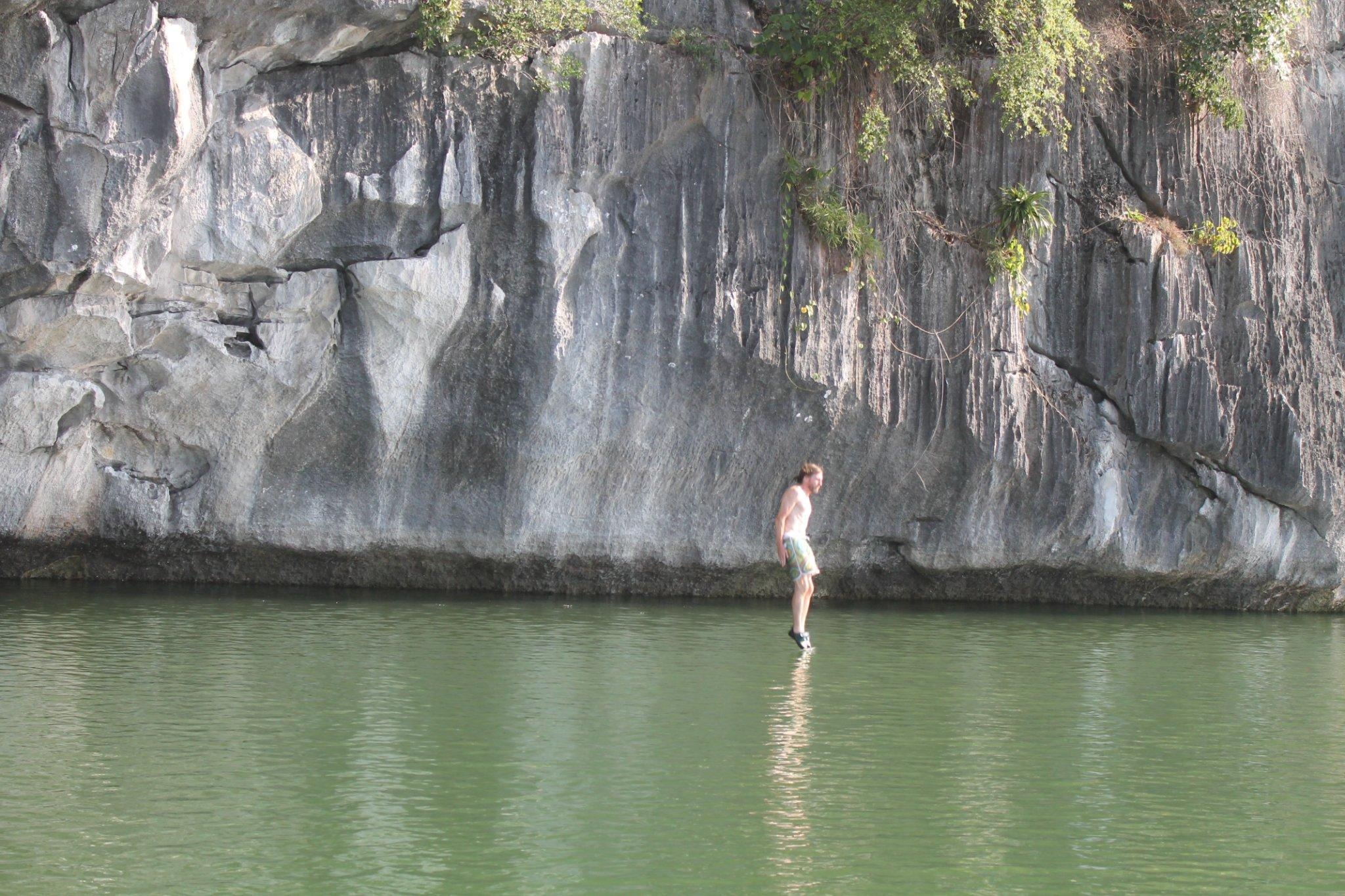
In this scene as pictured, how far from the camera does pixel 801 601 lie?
32.8ft

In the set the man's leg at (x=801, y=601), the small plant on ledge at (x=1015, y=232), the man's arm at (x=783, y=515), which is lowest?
the man's leg at (x=801, y=601)

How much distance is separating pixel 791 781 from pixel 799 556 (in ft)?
14.0

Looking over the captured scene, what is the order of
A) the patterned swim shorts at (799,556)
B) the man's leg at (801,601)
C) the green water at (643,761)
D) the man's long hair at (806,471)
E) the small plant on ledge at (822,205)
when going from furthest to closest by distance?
the small plant on ledge at (822,205)
the man's long hair at (806,471)
the patterned swim shorts at (799,556)
the man's leg at (801,601)
the green water at (643,761)

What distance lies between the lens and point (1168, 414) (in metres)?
14.2

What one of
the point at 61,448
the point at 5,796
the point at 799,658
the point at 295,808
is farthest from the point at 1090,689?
the point at 61,448

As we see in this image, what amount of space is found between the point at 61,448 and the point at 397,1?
211 inches

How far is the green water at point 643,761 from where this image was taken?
4770mm

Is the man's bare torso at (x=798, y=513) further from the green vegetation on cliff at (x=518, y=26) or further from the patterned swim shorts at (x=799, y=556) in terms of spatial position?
the green vegetation on cliff at (x=518, y=26)

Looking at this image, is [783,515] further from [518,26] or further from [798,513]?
[518,26]

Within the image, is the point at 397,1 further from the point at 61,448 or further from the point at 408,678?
the point at 408,678

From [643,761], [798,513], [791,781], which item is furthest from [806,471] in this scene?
[791,781]

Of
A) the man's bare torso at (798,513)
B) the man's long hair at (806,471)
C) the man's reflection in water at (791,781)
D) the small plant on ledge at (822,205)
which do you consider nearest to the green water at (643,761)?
the man's reflection in water at (791,781)

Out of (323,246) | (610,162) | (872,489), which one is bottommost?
(872,489)

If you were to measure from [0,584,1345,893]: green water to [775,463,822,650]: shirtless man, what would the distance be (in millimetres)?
258
